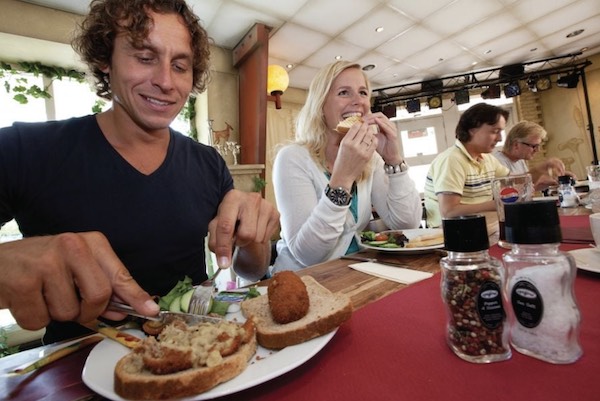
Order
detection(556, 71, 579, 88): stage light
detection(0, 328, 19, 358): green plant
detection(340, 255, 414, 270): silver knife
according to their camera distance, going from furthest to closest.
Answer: detection(556, 71, 579, 88): stage light
detection(0, 328, 19, 358): green plant
detection(340, 255, 414, 270): silver knife

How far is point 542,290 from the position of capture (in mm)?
450

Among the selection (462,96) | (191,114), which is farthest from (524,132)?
(462,96)

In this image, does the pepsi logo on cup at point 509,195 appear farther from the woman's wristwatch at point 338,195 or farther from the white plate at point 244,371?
the white plate at point 244,371

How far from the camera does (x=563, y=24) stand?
19.1 ft

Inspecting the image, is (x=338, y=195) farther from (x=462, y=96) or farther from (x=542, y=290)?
(x=462, y=96)

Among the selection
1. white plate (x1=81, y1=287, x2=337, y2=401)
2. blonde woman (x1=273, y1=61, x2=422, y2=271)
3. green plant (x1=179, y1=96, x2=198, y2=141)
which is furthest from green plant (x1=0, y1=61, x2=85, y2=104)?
white plate (x1=81, y1=287, x2=337, y2=401)

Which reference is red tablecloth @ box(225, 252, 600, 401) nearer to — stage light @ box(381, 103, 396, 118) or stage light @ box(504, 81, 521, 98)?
stage light @ box(381, 103, 396, 118)

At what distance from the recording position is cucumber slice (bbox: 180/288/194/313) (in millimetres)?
746

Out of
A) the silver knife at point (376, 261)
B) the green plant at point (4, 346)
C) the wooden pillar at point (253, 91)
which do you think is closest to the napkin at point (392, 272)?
the silver knife at point (376, 261)

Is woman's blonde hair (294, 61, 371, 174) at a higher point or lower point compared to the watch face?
higher

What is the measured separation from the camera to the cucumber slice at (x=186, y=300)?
2.45ft

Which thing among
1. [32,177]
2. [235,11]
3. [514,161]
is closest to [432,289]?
[32,177]

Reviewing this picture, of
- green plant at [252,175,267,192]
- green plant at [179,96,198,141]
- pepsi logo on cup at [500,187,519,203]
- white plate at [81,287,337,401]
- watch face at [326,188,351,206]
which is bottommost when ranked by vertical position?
white plate at [81,287,337,401]

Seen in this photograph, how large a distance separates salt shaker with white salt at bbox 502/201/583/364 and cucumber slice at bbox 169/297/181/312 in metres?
0.71
